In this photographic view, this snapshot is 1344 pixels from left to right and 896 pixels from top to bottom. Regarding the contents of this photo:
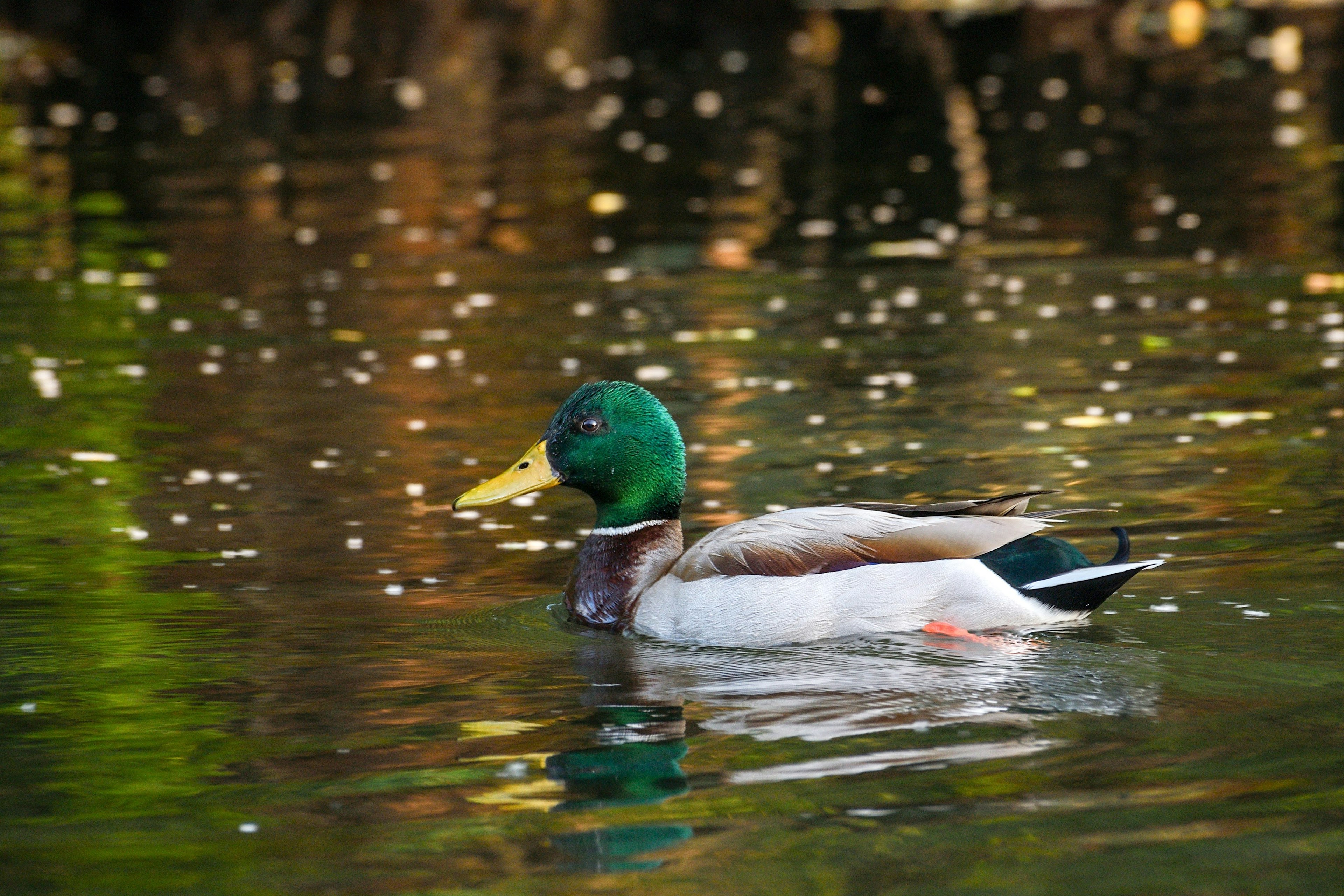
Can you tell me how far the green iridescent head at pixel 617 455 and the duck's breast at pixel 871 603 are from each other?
2.93 feet

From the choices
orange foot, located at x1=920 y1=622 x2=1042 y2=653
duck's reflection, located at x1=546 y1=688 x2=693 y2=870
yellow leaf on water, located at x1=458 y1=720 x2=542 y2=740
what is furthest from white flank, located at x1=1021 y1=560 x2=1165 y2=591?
yellow leaf on water, located at x1=458 y1=720 x2=542 y2=740

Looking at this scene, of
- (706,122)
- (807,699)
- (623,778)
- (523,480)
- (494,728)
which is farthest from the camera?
(706,122)

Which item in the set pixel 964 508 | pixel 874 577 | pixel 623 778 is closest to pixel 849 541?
pixel 874 577

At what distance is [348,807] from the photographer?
6.50 meters

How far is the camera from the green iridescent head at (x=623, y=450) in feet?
29.5

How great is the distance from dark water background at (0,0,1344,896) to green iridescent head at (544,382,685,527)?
641 mm

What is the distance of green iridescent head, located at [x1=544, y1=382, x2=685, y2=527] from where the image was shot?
29.5 ft

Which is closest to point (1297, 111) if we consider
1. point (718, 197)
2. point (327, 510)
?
point (718, 197)

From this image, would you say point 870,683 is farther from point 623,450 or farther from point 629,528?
point 623,450

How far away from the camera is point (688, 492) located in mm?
11195

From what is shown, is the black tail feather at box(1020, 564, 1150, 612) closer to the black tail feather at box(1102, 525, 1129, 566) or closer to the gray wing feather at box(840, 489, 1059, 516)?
the black tail feather at box(1102, 525, 1129, 566)

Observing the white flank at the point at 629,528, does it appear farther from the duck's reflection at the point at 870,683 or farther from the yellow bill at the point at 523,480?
the duck's reflection at the point at 870,683

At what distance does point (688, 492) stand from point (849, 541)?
3.12 m

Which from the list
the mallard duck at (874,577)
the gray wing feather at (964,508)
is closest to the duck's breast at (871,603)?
the mallard duck at (874,577)
